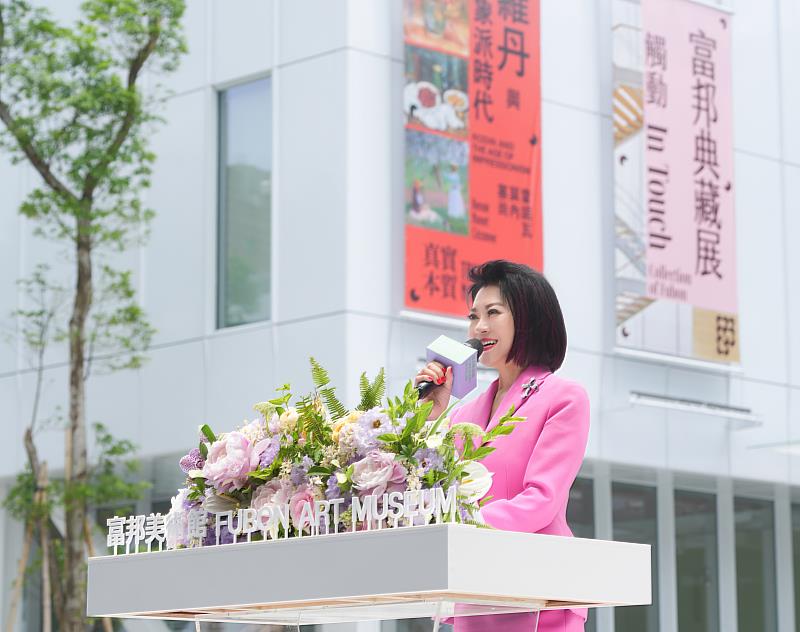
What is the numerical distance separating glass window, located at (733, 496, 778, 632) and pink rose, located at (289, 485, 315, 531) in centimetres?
964

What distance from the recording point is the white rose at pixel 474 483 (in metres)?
2.20

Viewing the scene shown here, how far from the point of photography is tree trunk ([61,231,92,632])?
8516 millimetres

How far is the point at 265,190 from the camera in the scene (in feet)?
31.0

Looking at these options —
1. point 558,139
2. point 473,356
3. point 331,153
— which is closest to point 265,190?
point 331,153

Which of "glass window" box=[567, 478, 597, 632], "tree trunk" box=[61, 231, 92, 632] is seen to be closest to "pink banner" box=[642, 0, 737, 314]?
"glass window" box=[567, 478, 597, 632]

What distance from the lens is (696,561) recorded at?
36.9 feet

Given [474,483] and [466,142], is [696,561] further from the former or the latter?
[474,483]

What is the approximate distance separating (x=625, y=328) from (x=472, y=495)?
313 inches

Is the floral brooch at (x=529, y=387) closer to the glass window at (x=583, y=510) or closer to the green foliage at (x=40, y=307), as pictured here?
the green foliage at (x=40, y=307)

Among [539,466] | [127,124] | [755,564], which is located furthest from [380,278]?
[539,466]

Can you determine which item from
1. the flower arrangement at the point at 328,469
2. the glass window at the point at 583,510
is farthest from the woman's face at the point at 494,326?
the glass window at the point at 583,510

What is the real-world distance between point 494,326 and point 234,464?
1.95ft

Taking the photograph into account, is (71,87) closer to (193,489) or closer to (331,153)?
(331,153)

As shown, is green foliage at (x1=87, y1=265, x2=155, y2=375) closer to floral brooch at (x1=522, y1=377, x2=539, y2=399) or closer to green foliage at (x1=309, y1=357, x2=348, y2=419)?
floral brooch at (x1=522, y1=377, x2=539, y2=399)
